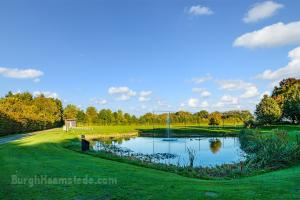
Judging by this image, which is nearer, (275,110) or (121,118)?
(275,110)

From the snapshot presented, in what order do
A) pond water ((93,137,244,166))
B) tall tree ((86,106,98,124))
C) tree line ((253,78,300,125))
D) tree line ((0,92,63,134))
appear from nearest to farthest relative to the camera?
1. pond water ((93,137,244,166))
2. tree line ((0,92,63,134))
3. tree line ((253,78,300,125))
4. tall tree ((86,106,98,124))

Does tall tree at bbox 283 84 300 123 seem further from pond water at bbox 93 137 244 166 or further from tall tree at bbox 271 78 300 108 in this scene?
pond water at bbox 93 137 244 166

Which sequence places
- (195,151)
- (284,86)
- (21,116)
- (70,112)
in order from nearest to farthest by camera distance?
(195,151), (21,116), (284,86), (70,112)

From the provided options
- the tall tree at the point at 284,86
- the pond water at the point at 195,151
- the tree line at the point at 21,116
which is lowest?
the pond water at the point at 195,151

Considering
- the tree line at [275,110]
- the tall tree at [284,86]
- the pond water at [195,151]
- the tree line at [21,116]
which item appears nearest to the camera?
the pond water at [195,151]

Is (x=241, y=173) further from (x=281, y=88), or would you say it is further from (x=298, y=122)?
(x=281, y=88)

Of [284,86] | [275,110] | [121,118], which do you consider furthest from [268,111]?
[121,118]

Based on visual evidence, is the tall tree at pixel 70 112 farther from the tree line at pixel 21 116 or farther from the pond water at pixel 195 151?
the pond water at pixel 195 151

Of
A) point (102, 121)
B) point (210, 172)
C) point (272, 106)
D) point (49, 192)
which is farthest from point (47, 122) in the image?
point (49, 192)

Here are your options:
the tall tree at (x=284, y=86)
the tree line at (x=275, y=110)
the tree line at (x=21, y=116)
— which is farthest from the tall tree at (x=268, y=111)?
the tree line at (x=21, y=116)

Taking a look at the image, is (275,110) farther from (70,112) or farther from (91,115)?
(70,112)

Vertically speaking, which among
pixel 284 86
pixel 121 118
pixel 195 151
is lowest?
pixel 195 151

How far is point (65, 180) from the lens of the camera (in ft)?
27.7

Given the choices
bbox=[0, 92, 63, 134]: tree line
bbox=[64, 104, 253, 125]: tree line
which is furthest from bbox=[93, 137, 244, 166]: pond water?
bbox=[64, 104, 253, 125]: tree line
